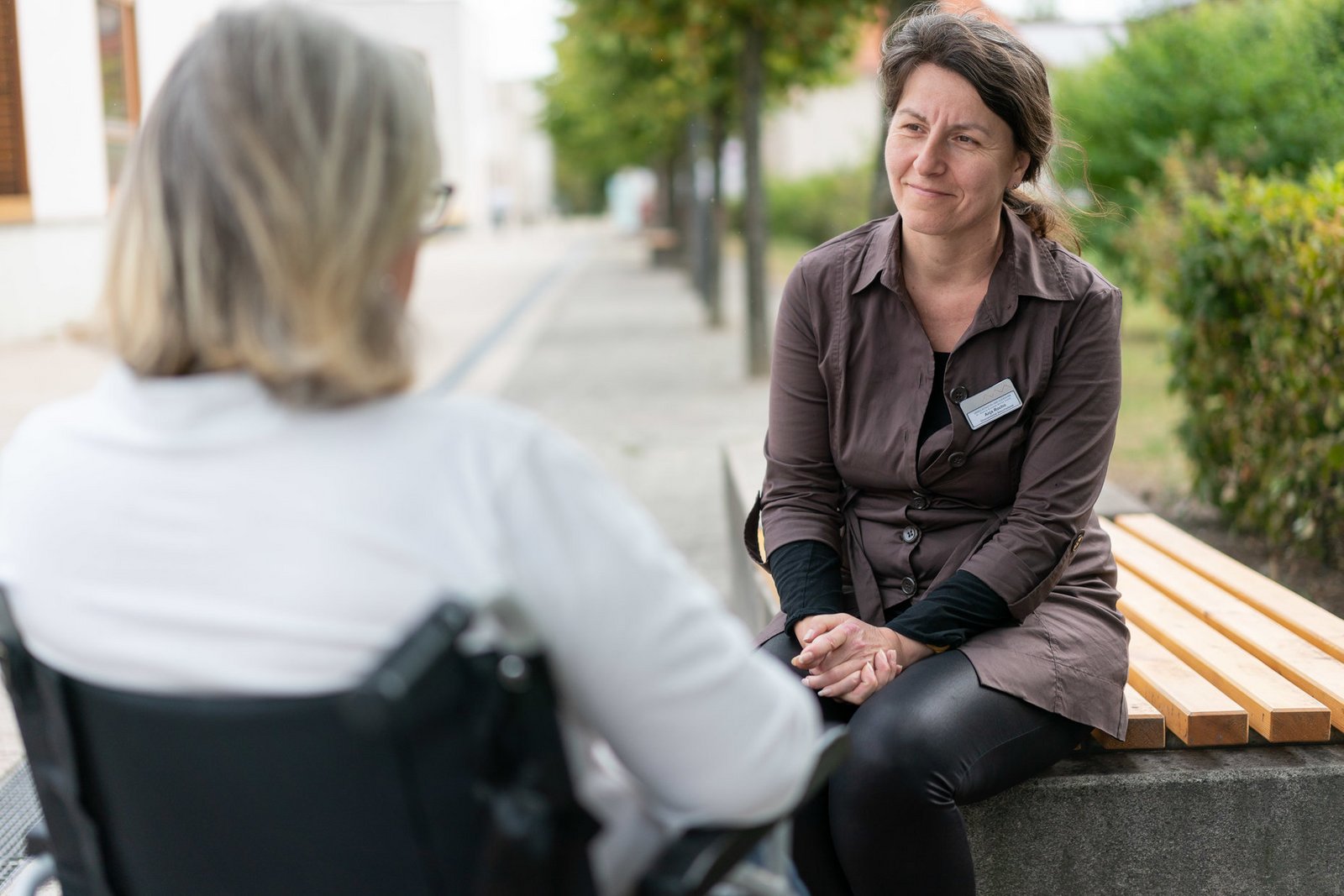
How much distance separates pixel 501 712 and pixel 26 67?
1425 cm

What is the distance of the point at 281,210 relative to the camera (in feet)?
3.91

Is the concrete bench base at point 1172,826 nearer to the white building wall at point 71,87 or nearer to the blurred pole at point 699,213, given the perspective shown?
the white building wall at point 71,87

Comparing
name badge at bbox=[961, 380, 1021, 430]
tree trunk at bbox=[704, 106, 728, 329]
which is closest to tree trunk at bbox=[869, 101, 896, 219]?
name badge at bbox=[961, 380, 1021, 430]

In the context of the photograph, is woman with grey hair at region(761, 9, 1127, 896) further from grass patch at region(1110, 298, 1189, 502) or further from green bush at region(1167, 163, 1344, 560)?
green bush at region(1167, 163, 1344, 560)

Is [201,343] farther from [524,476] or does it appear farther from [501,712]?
[501,712]

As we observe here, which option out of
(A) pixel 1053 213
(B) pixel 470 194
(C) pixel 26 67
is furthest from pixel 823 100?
(A) pixel 1053 213

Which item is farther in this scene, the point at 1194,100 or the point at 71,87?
the point at 71,87

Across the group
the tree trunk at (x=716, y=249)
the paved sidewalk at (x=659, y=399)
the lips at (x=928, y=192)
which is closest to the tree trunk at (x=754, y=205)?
the paved sidewalk at (x=659, y=399)

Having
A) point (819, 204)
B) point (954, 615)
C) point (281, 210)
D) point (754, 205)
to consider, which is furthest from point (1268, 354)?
point (819, 204)

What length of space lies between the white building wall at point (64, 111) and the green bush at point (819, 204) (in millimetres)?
15229

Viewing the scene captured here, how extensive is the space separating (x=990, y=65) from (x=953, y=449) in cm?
69

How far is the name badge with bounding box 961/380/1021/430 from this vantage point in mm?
2453

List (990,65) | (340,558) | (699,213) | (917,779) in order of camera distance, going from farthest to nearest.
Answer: (699,213) → (990,65) → (917,779) → (340,558)

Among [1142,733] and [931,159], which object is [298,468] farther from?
[1142,733]
